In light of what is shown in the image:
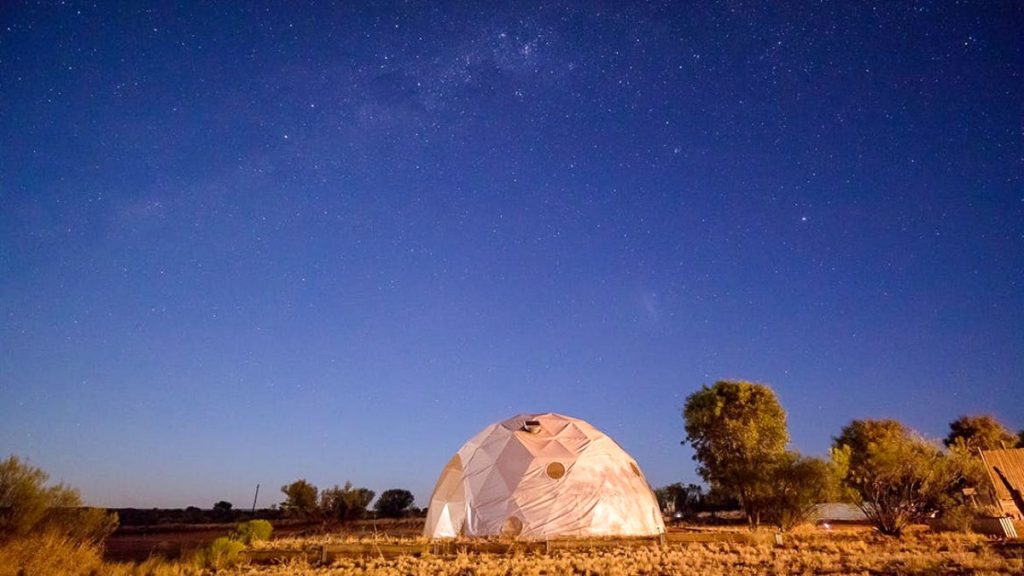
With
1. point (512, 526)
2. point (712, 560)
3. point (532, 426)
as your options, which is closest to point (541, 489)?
point (512, 526)

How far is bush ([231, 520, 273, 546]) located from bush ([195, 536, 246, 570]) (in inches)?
169

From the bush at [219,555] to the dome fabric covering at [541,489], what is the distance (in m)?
8.03

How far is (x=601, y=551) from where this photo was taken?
15.3 meters

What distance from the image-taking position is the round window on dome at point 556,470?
21047mm

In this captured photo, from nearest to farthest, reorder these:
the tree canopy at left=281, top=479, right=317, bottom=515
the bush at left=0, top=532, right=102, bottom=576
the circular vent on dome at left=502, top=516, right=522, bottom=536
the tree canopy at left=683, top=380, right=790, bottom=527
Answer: the bush at left=0, top=532, right=102, bottom=576
the circular vent on dome at left=502, top=516, right=522, bottom=536
the tree canopy at left=683, top=380, right=790, bottom=527
the tree canopy at left=281, top=479, right=317, bottom=515

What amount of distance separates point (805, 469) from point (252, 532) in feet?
77.3

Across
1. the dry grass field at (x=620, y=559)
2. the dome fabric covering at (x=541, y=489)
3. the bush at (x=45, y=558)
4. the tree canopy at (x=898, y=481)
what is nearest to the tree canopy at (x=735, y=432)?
the tree canopy at (x=898, y=481)

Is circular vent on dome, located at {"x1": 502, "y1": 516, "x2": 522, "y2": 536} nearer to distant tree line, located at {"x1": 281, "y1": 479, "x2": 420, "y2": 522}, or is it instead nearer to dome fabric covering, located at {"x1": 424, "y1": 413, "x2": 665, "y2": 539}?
dome fabric covering, located at {"x1": 424, "y1": 413, "x2": 665, "y2": 539}

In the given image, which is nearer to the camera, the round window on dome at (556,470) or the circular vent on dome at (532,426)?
the round window on dome at (556,470)

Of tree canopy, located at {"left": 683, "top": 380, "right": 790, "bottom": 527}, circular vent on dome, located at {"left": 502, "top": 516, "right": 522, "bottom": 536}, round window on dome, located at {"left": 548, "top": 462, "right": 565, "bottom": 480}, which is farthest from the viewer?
tree canopy, located at {"left": 683, "top": 380, "right": 790, "bottom": 527}

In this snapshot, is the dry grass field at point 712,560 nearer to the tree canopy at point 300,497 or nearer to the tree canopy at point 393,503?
the tree canopy at point 300,497

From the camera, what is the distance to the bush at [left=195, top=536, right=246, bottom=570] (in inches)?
533

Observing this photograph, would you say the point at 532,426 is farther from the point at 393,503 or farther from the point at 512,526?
the point at 393,503

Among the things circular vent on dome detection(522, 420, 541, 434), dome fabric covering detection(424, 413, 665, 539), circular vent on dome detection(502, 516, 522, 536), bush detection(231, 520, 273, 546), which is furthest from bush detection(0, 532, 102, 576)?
circular vent on dome detection(522, 420, 541, 434)
